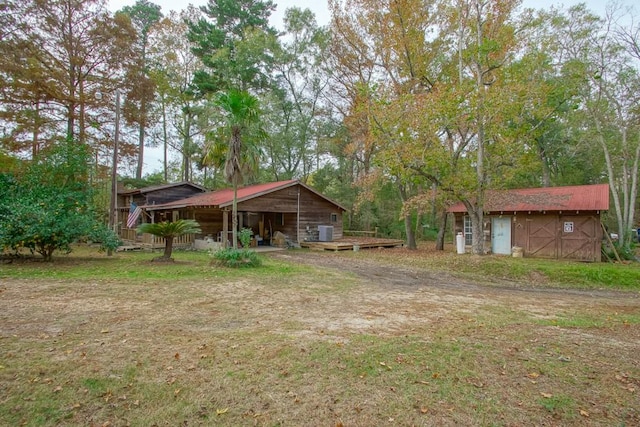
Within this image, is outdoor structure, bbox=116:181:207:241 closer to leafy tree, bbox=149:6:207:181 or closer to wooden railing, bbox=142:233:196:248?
wooden railing, bbox=142:233:196:248

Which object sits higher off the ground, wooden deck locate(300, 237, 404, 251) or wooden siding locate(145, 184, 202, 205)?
wooden siding locate(145, 184, 202, 205)

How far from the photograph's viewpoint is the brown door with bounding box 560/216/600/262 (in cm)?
1581

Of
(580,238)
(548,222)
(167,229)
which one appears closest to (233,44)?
(167,229)

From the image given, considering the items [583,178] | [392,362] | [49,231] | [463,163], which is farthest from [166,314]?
[583,178]

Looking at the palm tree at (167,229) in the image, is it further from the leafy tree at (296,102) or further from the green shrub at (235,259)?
the leafy tree at (296,102)

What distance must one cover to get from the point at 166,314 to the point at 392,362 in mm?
4121

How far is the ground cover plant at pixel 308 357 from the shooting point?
3.21 metres

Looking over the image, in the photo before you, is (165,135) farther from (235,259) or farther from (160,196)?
(235,259)

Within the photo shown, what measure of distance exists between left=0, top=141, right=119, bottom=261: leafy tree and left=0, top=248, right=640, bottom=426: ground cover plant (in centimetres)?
306

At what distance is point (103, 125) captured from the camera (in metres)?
21.5

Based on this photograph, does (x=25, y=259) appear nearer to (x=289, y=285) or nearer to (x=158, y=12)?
(x=289, y=285)

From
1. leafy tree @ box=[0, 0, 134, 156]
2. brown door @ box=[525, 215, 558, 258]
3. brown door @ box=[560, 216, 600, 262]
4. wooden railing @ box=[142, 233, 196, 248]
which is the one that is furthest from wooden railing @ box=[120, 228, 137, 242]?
brown door @ box=[560, 216, 600, 262]

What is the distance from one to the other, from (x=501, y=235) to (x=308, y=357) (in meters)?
17.1

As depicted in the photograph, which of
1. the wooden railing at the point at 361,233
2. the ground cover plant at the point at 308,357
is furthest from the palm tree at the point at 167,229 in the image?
the wooden railing at the point at 361,233
